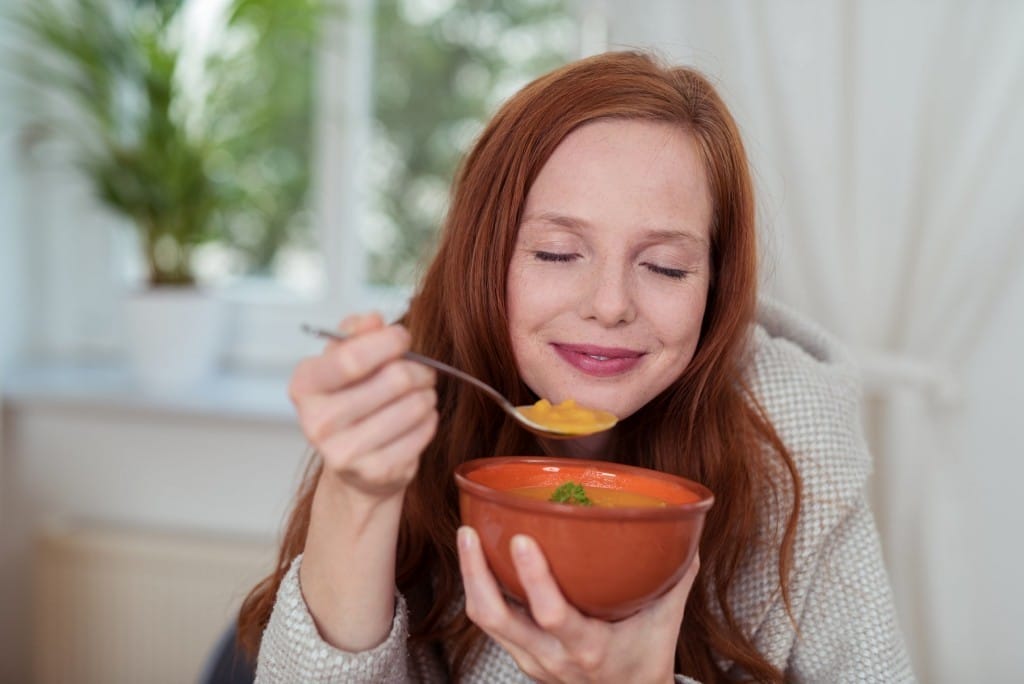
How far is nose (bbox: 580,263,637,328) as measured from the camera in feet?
3.59

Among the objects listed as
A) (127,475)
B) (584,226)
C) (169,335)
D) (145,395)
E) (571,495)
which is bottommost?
(127,475)

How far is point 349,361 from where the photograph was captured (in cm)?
81

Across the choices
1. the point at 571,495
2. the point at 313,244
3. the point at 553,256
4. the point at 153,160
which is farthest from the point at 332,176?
the point at 571,495

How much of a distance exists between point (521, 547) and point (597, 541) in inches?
2.3

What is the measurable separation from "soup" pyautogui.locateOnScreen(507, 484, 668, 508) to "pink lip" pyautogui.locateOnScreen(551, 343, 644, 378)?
0.19 metres

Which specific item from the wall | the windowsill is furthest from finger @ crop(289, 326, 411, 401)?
the wall

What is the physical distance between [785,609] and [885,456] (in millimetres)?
1035

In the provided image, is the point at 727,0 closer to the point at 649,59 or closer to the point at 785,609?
the point at 649,59

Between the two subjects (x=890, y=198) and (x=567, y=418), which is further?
(x=890, y=198)

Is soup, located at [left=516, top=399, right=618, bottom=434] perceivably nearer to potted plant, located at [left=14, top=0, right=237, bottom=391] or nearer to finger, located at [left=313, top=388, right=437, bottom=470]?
finger, located at [left=313, top=388, right=437, bottom=470]

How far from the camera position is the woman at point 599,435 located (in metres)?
0.92

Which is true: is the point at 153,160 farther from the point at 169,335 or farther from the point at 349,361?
the point at 349,361

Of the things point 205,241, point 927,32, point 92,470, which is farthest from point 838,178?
point 92,470

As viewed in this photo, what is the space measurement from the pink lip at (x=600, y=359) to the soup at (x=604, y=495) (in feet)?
0.62
